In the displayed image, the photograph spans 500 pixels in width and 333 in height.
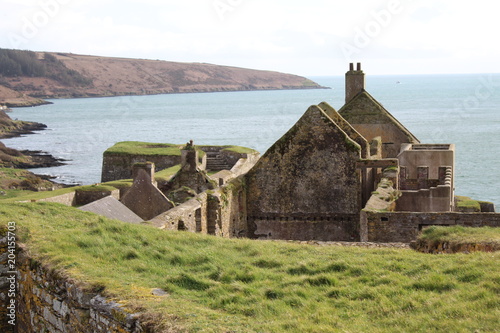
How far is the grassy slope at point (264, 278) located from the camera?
7.25m

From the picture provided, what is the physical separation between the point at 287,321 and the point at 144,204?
1323cm

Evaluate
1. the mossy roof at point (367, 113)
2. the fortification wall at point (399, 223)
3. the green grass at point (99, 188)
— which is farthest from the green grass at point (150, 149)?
the fortification wall at point (399, 223)

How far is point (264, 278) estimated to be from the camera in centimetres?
889

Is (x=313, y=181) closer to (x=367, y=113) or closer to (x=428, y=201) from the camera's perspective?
(x=428, y=201)

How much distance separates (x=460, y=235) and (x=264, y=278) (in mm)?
5021

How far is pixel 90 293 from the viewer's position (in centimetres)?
799

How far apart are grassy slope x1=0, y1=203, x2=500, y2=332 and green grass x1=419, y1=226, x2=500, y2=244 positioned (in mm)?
2077

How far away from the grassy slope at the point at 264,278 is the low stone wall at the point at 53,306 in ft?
0.57

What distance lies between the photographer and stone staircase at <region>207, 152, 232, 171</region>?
Result: 47.9 m

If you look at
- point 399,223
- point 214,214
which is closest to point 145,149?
point 214,214

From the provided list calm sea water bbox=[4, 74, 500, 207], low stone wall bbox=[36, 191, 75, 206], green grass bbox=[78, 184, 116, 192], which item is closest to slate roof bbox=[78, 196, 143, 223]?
low stone wall bbox=[36, 191, 75, 206]

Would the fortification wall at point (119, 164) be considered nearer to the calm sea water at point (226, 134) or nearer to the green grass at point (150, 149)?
the green grass at point (150, 149)

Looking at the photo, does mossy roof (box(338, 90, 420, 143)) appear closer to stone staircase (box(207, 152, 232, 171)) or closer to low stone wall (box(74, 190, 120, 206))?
low stone wall (box(74, 190, 120, 206))

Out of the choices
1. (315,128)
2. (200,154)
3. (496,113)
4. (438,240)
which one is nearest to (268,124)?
(496,113)
